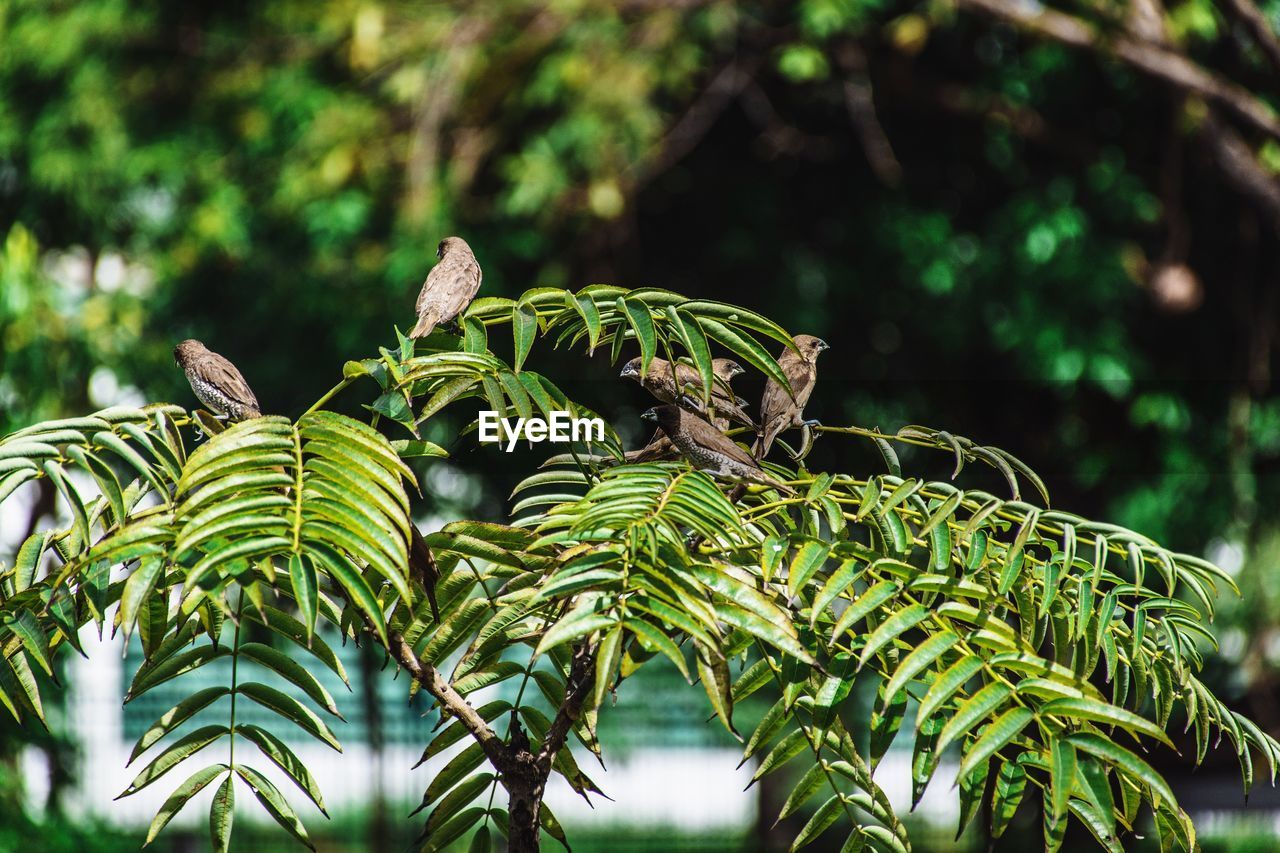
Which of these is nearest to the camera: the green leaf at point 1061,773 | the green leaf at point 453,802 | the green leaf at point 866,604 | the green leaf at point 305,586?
the green leaf at point 305,586

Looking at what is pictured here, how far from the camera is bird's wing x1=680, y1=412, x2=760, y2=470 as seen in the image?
2144mm

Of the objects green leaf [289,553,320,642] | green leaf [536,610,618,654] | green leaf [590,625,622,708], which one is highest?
green leaf [289,553,320,642]

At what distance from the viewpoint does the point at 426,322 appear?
7.91 feet

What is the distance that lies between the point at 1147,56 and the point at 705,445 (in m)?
5.23

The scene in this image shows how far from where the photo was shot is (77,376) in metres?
6.37

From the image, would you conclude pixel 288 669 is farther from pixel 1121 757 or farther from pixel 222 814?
pixel 1121 757

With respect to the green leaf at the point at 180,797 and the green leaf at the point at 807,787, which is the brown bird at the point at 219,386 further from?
the green leaf at the point at 807,787

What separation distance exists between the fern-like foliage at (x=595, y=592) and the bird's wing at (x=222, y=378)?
32 cm

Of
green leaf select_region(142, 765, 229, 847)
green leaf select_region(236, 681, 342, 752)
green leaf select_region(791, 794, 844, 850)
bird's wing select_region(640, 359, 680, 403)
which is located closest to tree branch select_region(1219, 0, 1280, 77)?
bird's wing select_region(640, 359, 680, 403)

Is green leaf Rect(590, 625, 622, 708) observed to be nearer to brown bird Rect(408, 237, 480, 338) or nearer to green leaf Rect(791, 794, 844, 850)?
green leaf Rect(791, 794, 844, 850)

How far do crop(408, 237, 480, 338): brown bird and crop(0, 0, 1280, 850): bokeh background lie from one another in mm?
4291

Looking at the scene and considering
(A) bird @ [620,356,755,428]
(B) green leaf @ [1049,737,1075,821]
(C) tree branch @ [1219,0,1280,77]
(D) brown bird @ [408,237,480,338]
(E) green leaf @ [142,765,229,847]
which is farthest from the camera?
(C) tree branch @ [1219,0,1280,77]

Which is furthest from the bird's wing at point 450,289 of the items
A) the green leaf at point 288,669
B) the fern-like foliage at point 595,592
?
the green leaf at point 288,669

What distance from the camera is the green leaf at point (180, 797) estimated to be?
189 centimetres
